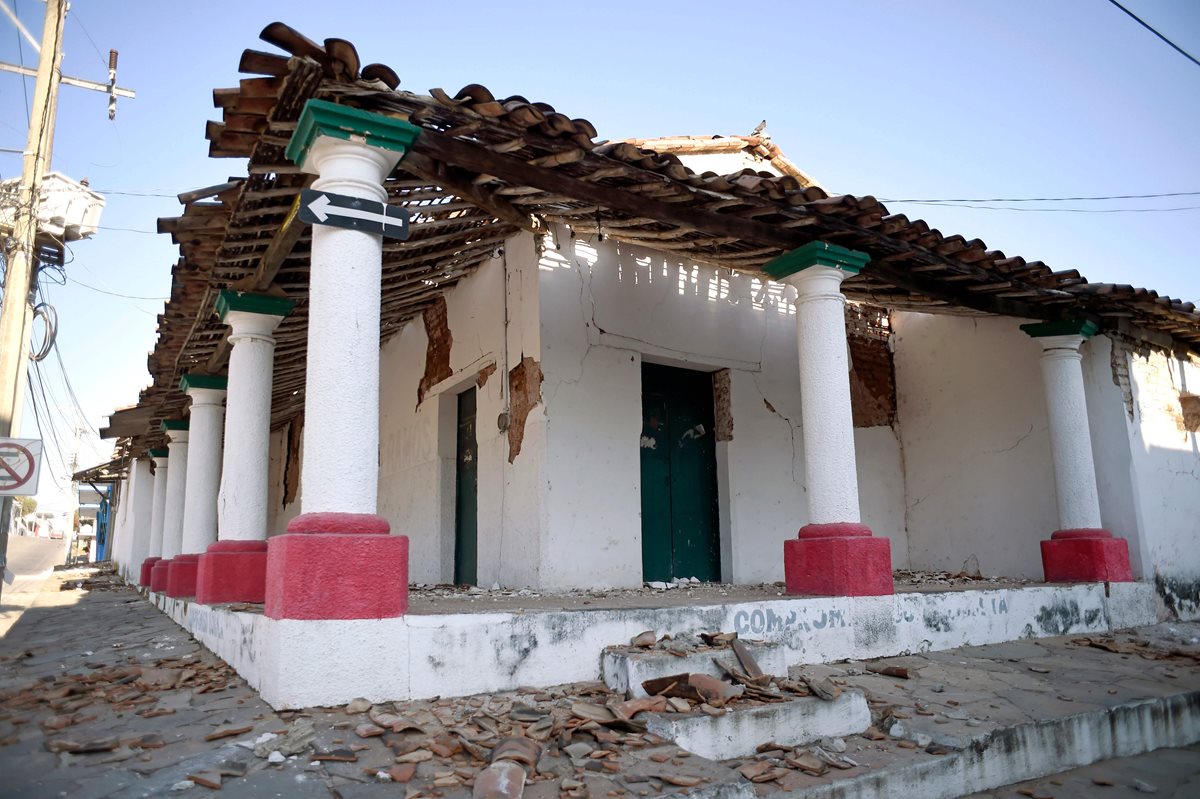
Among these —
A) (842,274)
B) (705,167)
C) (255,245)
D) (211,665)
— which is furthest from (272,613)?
(705,167)

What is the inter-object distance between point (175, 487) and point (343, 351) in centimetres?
833

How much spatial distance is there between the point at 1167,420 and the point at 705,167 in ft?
17.9

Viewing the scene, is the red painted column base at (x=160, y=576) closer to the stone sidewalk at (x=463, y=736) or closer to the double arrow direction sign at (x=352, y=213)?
the stone sidewalk at (x=463, y=736)

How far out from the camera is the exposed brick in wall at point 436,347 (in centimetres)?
843

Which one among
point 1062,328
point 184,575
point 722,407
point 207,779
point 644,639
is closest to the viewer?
point 207,779

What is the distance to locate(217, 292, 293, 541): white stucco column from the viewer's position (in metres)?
5.95

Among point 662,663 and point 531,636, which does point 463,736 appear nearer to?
point 531,636

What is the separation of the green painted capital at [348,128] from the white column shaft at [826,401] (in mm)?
3091

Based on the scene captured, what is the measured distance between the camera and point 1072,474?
7234mm

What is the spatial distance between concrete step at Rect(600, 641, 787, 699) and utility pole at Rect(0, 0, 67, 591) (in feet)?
29.3

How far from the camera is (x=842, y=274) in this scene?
5.84 meters

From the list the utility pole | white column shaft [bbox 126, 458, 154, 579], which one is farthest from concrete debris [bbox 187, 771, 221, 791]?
white column shaft [bbox 126, 458, 154, 579]

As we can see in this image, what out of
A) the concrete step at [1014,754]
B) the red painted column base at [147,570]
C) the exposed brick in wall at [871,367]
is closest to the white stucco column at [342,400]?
the concrete step at [1014,754]

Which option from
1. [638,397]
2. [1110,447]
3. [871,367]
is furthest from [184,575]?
[1110,447]
